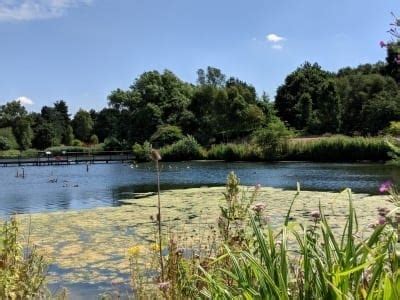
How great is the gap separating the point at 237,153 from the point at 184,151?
798cm

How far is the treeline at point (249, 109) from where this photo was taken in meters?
48.5

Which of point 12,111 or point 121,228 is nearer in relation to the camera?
point 121,228

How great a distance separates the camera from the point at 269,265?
82.0 inches

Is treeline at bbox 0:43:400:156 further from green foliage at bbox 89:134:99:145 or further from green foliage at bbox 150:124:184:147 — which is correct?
green foliage at bbox 89:134:99:145

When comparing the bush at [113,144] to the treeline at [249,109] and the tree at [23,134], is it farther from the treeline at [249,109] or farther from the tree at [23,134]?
the tree at [23,134]

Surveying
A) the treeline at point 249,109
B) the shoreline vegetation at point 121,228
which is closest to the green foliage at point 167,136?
the treeline at point 249,109

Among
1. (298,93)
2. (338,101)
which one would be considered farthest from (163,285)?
(298,93)

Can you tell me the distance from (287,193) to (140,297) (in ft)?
49.5

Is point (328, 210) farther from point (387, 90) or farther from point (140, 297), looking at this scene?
point (387, 90)

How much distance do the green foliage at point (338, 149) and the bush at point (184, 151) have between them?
1165 cm

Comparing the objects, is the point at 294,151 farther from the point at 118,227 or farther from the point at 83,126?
the point at 83,126

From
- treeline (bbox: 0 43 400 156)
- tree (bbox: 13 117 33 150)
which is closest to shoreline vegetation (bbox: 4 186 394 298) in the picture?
treeline (bbox: 0 43 400 156)

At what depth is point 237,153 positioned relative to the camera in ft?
155

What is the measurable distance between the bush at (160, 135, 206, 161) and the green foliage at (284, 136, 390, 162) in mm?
11654
